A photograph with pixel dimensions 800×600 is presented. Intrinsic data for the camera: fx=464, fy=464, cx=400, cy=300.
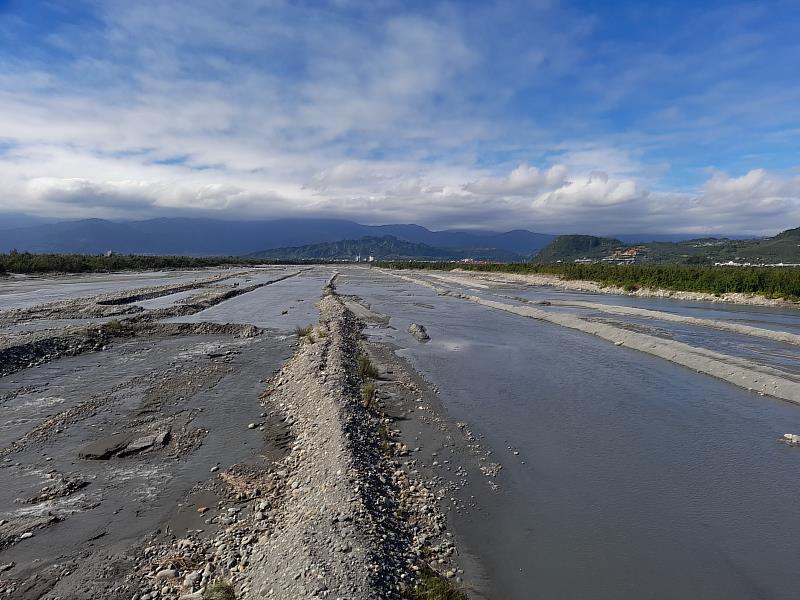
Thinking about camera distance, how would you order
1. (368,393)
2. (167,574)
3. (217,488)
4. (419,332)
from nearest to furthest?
(167,574) < (217,488) < (368,393) < (419,332)

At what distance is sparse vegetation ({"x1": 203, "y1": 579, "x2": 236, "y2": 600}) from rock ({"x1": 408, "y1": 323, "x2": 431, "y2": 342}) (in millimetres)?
19838

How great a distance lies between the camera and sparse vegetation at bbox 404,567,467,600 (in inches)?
219

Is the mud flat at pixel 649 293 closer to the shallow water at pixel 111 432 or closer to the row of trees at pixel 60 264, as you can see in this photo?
the shallow water at pixel 111 432

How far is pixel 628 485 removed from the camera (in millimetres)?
9391

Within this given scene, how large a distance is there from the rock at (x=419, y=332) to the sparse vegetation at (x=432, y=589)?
19.2m

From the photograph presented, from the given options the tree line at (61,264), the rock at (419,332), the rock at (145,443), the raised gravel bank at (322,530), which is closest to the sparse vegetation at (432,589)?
the raised gravel bank at (322,530)

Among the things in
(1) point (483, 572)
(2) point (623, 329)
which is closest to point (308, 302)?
(2) point (623, 329)

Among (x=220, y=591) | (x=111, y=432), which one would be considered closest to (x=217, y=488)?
(x=220, y=591)

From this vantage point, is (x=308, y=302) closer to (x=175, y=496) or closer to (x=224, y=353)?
(x=224, y=353)

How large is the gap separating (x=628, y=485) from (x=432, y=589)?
18.5 ft

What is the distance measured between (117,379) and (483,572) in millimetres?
14093

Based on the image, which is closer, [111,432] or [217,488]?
[217,488]

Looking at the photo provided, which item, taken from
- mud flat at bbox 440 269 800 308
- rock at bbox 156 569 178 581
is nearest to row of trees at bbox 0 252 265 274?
rock at bbox 156 569 178 581

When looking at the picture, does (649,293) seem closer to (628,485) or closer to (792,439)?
(792,439)
